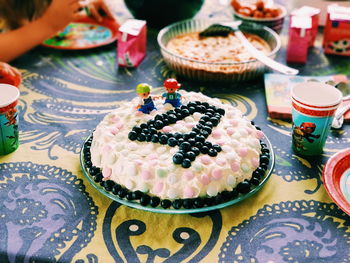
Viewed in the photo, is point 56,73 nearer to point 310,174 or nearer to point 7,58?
point 7,58

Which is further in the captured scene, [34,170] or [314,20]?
[314,20]

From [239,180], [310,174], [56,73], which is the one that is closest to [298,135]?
[310,174]

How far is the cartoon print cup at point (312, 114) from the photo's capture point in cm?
94

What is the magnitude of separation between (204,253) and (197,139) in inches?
9.1

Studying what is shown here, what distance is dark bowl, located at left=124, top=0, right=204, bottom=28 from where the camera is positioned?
5.05ft

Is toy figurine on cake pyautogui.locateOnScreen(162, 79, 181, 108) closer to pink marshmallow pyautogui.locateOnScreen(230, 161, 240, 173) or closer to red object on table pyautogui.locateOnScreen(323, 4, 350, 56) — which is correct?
pink marshmallow pyautogui.locateOnScreen(230, 161, 240, 173)

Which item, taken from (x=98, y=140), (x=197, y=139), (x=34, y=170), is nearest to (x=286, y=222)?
(x=197, y=139)

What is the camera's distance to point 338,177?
93 cm

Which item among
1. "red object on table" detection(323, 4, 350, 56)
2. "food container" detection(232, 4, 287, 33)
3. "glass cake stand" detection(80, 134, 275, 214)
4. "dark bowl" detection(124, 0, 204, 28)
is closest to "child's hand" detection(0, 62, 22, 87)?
"glass cake stand" detection(80, 134, 275, 214)

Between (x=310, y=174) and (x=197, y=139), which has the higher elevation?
(x=197, y=139)

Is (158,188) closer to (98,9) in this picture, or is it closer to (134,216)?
(134,216)

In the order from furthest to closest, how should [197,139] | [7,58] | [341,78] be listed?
[7,58]
[341,78]
[197,139]

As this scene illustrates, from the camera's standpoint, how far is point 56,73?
1.37 m

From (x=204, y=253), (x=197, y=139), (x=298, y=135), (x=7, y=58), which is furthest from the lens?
(x=7, y=58)
